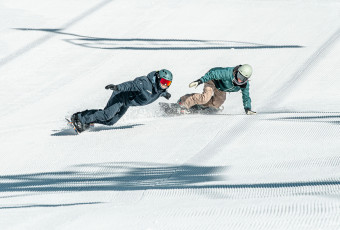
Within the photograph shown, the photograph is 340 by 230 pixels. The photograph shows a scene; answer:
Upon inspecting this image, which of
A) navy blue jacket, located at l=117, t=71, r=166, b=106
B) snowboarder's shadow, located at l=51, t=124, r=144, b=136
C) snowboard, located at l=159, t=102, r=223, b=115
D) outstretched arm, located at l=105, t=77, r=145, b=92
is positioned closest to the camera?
outstretched arm, located at l=105, t=77, r=145, b=92

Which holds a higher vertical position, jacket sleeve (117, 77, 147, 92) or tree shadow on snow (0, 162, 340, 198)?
jacket sleeve (117, 77, 147, 92)

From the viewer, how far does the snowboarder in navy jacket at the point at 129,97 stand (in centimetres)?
897

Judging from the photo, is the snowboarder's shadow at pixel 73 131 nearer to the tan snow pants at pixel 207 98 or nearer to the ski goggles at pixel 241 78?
the tan snow pants at pixel 207 98

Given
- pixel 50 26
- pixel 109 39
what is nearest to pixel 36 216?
pixel 109 39

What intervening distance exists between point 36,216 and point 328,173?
8.97 ft

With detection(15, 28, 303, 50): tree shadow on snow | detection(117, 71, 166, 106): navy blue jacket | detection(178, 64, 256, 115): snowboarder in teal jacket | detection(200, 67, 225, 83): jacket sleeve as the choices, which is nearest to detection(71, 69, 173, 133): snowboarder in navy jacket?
detection(117, 71, 166, 106): navy blue jacket

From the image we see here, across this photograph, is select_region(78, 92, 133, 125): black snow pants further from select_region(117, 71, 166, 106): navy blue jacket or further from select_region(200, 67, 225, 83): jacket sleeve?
select_region(200, 67, 225, 83): jacket sleeve

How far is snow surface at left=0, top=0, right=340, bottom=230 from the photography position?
17.3 ft

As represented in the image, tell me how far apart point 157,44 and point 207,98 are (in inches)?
195

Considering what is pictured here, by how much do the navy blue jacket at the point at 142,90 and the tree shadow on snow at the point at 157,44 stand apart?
5.28 meters

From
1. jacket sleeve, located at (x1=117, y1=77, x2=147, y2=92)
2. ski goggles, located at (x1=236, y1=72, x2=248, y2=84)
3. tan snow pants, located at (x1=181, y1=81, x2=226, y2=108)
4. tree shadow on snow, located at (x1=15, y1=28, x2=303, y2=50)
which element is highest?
tree shadow on snow, located at (x1=15, y1=28, x2=303, y2=50)

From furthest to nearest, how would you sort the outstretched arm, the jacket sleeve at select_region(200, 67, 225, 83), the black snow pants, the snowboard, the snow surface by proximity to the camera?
the snowboard → the jacket sleeve at select_region(200, 67, 225, 83) → the black snow pants → the outstretched arm → the snow surface

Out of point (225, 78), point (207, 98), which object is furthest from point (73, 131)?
point (225, 78)

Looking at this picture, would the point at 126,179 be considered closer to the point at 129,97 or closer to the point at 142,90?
the point at 142,90
